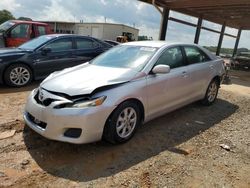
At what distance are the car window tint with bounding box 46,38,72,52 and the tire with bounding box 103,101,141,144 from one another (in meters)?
4.58

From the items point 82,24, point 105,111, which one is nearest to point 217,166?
point 105,111

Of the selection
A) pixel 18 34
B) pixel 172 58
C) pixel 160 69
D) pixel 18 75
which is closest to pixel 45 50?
pixel 18 75

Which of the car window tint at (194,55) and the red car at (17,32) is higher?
the car window tint at (194,55)

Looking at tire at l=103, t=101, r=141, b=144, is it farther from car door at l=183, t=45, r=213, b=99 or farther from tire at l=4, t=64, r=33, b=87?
tire at l=4, t=64, r=33, b=87

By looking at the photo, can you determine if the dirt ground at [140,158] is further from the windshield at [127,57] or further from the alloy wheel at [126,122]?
the windshield at [127,57]

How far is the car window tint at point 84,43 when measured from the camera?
845 centimetres

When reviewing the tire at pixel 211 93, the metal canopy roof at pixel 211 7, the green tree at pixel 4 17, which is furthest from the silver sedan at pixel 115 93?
the green tree at pixel 4 17

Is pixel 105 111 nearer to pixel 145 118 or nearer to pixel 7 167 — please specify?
pixel 145 118

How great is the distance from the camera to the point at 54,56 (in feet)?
25.6

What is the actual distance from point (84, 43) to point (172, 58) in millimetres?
4240

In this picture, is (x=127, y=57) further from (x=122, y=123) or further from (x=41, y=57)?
(x=41, y=57)

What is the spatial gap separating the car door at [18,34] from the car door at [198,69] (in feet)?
25.7

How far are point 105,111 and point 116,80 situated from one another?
549 mm

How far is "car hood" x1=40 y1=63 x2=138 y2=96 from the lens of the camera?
3719mm
